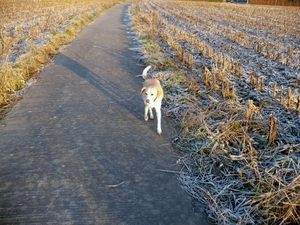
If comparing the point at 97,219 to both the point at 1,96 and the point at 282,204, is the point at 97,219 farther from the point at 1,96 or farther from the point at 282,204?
the point at 1,96

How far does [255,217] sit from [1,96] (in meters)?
5.35

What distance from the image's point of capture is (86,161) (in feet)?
12.7

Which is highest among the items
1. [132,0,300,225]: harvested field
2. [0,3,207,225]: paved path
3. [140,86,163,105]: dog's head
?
[140,86,163,105]: dog's head

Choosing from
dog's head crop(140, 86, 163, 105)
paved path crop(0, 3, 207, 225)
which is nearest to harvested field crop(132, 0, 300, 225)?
paved path crop(0, 3, 207, 225)

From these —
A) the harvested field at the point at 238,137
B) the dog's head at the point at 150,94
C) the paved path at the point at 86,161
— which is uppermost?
the dog's head at the point at 150,94

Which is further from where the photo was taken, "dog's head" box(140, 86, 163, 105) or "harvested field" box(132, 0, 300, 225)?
"dog's head" box(140, 86, 163, 105)

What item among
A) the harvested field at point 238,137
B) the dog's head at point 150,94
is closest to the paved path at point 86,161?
the harvested field at point 238,137

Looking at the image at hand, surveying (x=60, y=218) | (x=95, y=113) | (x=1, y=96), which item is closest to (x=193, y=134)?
(x=95, y=113)

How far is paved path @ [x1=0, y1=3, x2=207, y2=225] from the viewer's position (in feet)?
9.84

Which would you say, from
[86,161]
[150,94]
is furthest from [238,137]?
[86,161]

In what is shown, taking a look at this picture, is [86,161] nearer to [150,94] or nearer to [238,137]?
[150,94]

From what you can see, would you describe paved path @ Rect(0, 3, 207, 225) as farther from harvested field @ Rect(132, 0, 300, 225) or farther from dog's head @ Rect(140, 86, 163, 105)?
dog's head @ Rect(140, 86, 163, 105)

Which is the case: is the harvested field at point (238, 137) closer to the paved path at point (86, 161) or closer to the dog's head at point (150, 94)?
the paved path at point (86, 161)

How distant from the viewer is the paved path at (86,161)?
300 cm
